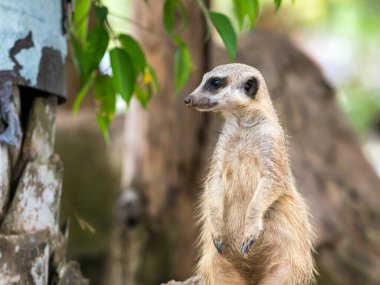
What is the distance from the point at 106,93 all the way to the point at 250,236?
1086mm

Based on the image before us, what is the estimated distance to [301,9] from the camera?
14031mm

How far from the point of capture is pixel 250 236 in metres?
2.74

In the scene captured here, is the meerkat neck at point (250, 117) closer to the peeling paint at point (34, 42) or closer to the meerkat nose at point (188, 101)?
the meerkat nose at point (188, 101)

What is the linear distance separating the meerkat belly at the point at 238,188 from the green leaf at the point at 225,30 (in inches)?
16.5

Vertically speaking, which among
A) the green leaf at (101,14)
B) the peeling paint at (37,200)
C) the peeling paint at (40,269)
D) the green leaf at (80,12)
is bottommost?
the peeling paint at (40,269)

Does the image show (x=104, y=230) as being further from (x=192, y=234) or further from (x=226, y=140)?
(x=226, y=140)

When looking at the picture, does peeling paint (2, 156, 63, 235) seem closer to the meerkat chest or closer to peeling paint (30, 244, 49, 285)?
peeling paint (30, 244, 49, 285)

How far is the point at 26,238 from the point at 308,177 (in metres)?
3.90

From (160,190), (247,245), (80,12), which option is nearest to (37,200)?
(247,245)

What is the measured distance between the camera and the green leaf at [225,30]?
303cm

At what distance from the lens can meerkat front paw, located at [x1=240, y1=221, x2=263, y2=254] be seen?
2727 millimetres

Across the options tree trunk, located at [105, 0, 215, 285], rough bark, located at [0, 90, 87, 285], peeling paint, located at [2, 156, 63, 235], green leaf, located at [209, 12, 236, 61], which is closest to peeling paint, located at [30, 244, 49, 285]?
rough bark, located at [0, 90, 87, 285]

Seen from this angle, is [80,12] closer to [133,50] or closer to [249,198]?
[133,50]

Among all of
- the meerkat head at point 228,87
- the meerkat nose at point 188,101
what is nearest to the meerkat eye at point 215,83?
the meerkat head at point 228,87
